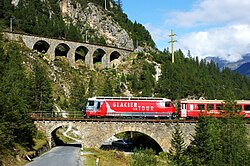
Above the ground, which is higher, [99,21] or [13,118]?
[99,21]

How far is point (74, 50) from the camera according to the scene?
3814 inches

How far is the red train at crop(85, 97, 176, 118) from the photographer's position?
56.3 metres

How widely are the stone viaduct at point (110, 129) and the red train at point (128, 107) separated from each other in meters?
3.64

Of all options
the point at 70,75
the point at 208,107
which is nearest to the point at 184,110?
the point at 208,107

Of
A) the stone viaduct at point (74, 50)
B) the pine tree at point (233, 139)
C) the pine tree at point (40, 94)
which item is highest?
the stone viaduct at point (74, 50)

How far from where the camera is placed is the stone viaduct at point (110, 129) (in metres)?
52.9

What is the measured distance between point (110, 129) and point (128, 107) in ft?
20.4

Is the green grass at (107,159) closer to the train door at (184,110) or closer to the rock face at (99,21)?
the train door at (184,110)

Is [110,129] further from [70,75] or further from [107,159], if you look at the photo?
[70,75]

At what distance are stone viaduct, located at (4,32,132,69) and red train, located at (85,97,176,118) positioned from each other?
1506 inches

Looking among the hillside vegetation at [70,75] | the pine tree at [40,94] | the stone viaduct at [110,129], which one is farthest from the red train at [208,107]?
the pine tree at [40,94]

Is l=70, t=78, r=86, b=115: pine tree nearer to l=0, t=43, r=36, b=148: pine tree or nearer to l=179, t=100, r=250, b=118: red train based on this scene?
l=0, t=43, r=36, b=148: pine tree

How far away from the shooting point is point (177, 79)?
327 feet

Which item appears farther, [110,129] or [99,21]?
[99,21]
